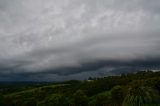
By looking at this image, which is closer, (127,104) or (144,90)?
(127,104)

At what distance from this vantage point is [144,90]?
4359cm

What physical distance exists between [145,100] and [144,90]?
366 centimetres

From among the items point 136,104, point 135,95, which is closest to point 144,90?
point 135,95

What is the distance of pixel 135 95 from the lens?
4256cm

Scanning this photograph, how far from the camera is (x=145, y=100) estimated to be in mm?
40062

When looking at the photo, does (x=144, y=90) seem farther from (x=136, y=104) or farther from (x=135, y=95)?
(x=136, y=104)

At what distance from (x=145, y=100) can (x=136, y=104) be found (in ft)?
4.44

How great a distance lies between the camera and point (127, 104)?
134 ft

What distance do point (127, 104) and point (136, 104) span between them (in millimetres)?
1731

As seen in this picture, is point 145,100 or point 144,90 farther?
point 144,90

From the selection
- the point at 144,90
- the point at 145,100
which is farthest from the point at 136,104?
the point at 144,90

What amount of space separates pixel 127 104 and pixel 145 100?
2.27 meters

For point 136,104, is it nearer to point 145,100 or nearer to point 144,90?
point 145,100
